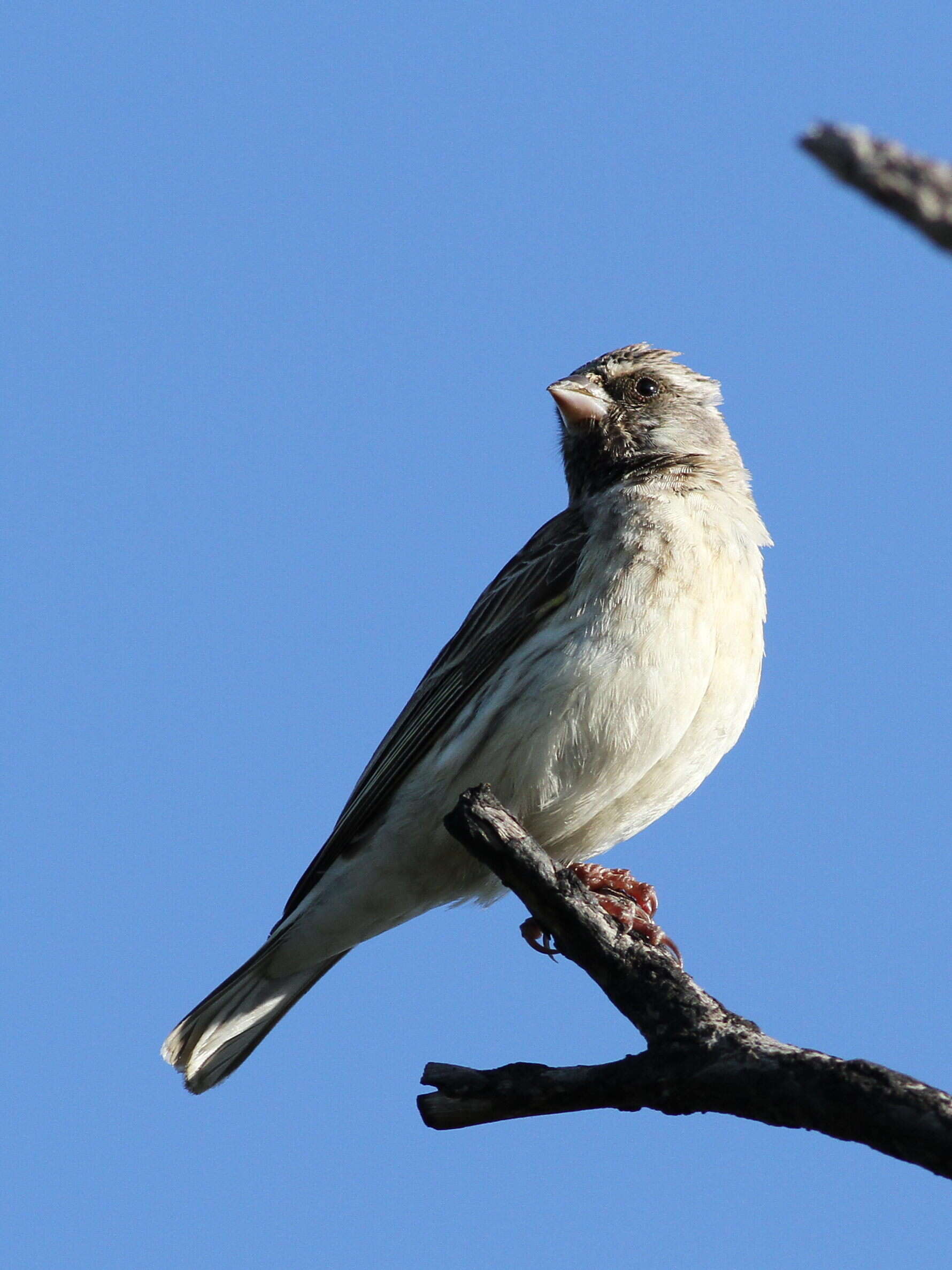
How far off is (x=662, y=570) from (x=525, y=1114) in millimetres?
2945

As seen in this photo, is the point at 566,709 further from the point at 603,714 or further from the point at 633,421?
the point at 633,421

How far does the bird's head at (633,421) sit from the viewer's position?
8.79 metres

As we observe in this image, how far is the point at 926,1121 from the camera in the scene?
4.32 m

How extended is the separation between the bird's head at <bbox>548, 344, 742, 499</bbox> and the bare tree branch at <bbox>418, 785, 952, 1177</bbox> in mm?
3256

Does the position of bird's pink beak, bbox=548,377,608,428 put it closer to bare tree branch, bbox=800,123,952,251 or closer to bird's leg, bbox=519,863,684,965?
bird's leg, bbox=519,863,684,965

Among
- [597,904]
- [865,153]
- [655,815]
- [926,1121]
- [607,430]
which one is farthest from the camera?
[607,430]

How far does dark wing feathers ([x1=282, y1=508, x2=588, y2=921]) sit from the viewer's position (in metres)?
7.75

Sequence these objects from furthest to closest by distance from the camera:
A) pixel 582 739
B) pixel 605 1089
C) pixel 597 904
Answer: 1. pixel 582 739
2. pixel 597 904
3. pixel 605 1089

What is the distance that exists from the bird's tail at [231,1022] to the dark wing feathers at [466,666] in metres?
0.42

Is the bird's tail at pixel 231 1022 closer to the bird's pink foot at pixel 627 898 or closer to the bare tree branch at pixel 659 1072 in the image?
the bird's pink foot at pixel 627 898

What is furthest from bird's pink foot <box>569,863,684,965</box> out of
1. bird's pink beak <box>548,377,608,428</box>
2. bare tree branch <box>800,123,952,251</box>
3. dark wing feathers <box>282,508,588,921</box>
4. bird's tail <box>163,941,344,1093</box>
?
bare tree branch <box>800,123,952,251</box>

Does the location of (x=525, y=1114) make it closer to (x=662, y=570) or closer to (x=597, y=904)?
(x=597, y=904)

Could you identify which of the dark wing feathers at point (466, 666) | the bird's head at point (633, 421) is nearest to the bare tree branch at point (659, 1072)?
the dark wing feathers at point (466, 666)

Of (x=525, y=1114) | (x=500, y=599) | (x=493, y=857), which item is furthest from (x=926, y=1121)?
(x=500, y=599)
